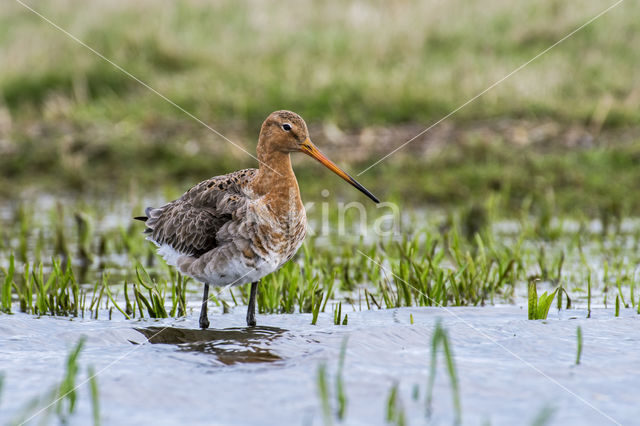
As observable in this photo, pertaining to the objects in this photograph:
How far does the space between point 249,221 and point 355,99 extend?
7.88 meters

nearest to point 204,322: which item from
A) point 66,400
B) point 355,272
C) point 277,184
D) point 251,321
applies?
point 251,321

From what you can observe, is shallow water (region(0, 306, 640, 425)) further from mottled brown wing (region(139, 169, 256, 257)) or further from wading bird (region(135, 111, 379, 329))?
mottled brown wing (region(139, 169, 256, 257))

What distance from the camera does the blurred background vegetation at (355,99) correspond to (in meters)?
10.8

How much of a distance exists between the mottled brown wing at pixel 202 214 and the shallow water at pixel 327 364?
53 centimetres

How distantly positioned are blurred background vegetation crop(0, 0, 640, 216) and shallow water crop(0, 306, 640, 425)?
4516 mm

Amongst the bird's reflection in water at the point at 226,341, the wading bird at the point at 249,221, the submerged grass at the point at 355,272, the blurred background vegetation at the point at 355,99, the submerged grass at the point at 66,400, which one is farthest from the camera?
the blurred background vegetation at the point at 355,99

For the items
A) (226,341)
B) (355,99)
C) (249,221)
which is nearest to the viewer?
(226,341)

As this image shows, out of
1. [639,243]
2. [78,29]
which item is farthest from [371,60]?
[639,243]

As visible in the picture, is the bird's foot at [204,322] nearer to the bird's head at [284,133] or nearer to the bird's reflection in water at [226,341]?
the bird's reflection in water at [226,341]

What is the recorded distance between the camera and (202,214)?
5.36 metres

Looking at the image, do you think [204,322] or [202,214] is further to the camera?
[202,214]

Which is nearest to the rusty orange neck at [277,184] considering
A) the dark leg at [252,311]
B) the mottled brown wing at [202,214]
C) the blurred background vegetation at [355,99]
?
the mottled brown wing at [202,214]

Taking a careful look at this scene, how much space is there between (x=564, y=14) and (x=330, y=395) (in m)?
13.9

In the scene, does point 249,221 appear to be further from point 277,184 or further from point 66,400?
point 66,400
